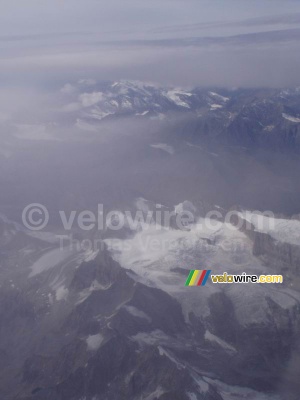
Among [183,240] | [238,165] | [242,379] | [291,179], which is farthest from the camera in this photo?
[238,165]

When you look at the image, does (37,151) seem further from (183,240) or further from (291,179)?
(183,240)

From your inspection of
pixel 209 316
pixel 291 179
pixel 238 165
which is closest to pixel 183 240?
pixel 209 316

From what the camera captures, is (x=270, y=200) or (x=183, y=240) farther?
(x=270, y=200)

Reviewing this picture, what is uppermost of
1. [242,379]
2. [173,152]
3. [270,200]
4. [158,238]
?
[242,379]

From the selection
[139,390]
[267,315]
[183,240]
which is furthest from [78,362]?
[183,240]

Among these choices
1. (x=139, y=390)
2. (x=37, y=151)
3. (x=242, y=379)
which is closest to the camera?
(x=139, y=390)

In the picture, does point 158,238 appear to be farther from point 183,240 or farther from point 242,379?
point 242,379

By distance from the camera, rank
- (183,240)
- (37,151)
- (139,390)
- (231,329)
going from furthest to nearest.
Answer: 1. (37,151)
2. (183,240)
3. (231,329)
4. (139,390)

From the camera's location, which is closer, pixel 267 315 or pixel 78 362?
pixel 78 362

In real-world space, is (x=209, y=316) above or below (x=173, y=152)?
above
